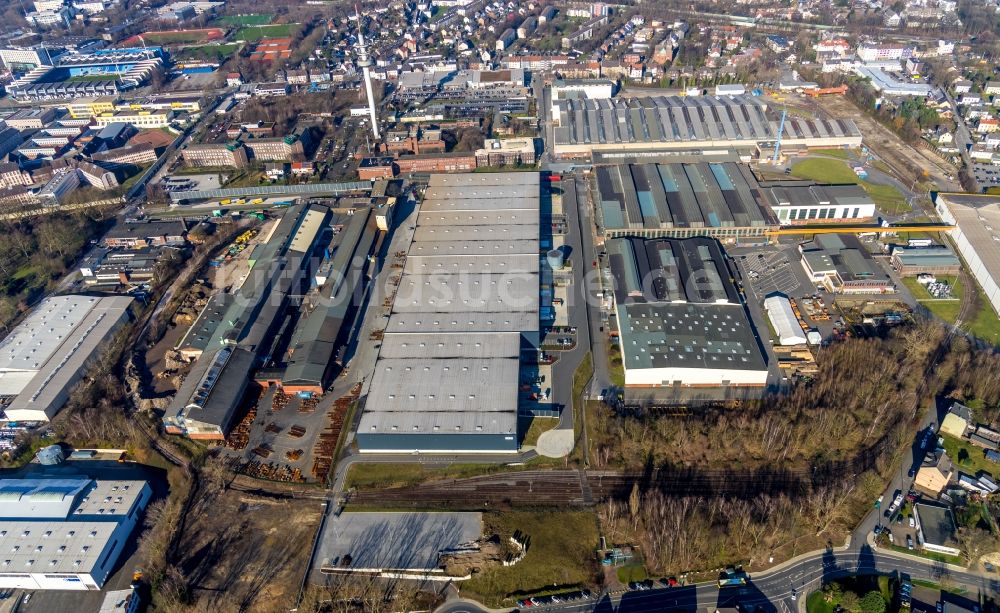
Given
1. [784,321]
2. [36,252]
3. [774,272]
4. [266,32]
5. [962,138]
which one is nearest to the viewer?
[784,321]

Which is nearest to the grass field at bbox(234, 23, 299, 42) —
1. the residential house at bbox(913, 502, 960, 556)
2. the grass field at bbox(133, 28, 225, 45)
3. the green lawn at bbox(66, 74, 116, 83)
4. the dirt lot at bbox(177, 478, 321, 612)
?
the grass field at bbox(133, 28, 225, 45)

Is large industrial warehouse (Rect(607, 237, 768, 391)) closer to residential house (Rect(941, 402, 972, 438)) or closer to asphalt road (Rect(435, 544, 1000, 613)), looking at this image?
residential house (Rect(941, 402, 972, 438))

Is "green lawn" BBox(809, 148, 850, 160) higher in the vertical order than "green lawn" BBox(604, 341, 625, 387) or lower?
higher

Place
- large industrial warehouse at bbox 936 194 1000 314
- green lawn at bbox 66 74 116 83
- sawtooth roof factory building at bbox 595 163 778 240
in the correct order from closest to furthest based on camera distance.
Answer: large industrial warehouse at bbox 936 194 1000 314
sawtooth roof factory building at bbox 595 163 778 240
green lawn at bbox 66 74 116 83

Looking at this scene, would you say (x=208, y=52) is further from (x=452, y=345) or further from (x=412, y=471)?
(x=412, y=471)

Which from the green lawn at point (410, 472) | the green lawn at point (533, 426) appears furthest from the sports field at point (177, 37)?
the green lawn at point (533, 426)

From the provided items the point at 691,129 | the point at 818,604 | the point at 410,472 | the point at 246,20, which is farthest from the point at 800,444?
the point at 246,20
